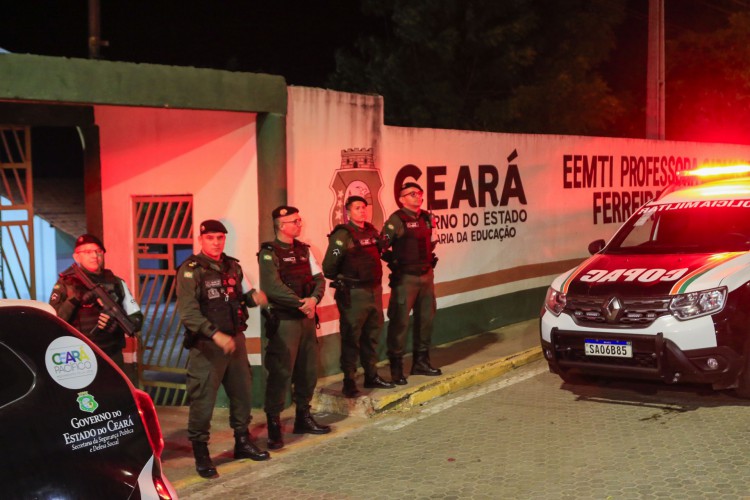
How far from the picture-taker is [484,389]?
840 centimetres

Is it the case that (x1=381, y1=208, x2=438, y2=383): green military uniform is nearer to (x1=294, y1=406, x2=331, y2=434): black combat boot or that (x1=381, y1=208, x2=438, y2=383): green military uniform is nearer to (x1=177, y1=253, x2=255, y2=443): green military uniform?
(x1=294, y1=406, x2=331, y2=434): black combat boot

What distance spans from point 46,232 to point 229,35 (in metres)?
14.7

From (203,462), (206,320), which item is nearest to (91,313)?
(206,320)

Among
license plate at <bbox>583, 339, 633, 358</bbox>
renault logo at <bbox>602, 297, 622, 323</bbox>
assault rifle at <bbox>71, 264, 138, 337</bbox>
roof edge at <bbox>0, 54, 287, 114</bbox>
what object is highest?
roof edge at <bbox>0, 54, 287, 114</bbox>

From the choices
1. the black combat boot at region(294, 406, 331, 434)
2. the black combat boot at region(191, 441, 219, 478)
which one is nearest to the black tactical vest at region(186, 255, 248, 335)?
the black combat boot at region(191, 441, 219, 478)

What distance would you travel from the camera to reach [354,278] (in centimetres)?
764

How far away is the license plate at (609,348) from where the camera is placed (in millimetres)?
6891

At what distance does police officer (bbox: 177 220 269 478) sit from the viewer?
592 cm

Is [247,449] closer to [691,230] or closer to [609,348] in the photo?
[609,348]

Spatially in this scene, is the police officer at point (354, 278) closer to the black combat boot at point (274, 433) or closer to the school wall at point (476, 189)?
the school wall at point (476, 189)

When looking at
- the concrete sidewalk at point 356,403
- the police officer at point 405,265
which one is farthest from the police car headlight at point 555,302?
the concrete sidewalk at point 356,403

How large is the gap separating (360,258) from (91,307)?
2.44 m

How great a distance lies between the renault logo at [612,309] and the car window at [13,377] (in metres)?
5.00

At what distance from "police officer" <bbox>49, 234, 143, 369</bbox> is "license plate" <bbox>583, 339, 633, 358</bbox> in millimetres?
3441
